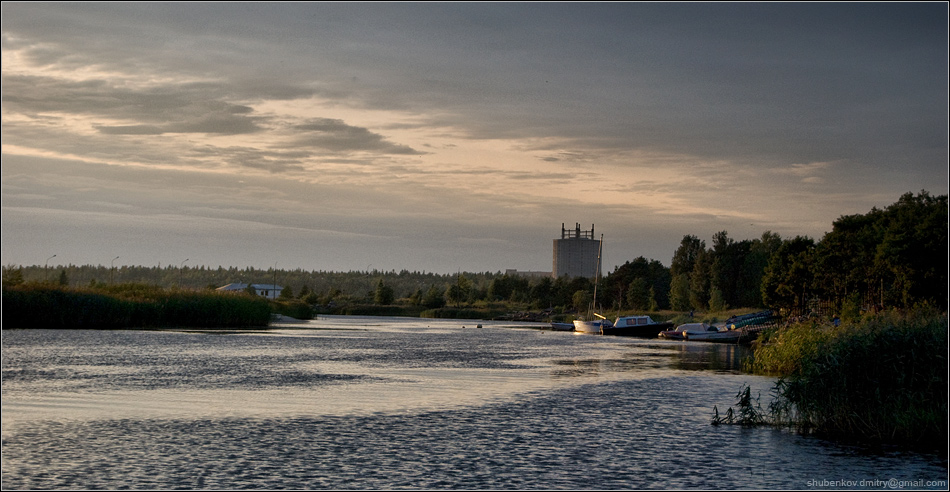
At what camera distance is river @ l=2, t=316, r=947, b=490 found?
19359 millimetres

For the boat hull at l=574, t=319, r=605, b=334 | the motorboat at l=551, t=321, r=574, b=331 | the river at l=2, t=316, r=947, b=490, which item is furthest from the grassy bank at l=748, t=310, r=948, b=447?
the motorboat at l=551, t=321, r=574, b=331

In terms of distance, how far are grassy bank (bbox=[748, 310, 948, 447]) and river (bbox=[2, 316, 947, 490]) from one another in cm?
120

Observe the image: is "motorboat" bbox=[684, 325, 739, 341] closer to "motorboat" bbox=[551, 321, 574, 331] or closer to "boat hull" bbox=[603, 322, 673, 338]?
"boat hull" bbox=[603, 322, 673, 338]

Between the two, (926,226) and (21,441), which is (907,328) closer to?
(21,441)

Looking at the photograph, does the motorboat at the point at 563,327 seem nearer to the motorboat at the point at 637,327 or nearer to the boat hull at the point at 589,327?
the boat hull at the point at 589,327

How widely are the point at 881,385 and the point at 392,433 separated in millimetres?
13869

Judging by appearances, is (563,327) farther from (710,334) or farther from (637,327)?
(710,334)

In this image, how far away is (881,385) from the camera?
79.2ft

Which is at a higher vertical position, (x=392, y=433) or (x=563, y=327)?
(x=563, y=327)

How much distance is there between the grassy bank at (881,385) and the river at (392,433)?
1.20m

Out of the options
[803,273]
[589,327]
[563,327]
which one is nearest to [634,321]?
[589,327]

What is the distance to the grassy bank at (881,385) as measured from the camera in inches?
912

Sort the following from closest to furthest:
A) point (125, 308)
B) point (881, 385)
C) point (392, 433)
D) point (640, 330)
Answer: point (881, 385), point (392, 433), point (125, 308), point (640, 330)

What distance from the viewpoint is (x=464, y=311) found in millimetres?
177875
